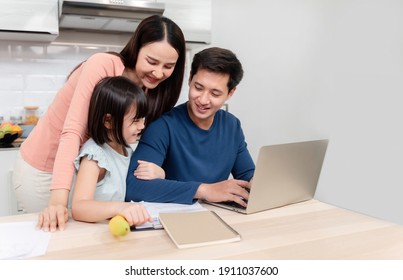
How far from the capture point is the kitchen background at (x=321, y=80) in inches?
85.3

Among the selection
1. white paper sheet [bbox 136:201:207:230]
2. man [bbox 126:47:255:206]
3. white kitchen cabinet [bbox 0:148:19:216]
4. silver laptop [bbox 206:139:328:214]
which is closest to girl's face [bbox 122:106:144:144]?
man [bbox 126:47:255:206]

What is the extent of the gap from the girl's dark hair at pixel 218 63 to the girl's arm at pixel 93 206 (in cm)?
52

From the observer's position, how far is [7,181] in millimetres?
2281

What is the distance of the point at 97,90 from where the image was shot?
1.12m

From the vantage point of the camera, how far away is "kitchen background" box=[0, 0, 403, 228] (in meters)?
2.17

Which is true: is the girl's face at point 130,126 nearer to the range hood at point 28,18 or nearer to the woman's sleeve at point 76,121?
the woman's sleeve at point 76,121

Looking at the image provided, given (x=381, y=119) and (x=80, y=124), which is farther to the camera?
(x=381, y=119)

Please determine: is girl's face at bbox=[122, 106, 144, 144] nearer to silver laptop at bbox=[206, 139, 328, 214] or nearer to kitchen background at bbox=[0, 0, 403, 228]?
silver laptop at bbox=[206, 139, 328, 214]

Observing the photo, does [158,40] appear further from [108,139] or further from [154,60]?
[108,139]

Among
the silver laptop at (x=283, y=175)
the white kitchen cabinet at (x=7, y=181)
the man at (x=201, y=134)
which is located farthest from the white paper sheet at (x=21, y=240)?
the white kitchen cabinet at (x=7, y=181)

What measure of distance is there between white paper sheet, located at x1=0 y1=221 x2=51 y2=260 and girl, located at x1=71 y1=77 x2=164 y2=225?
12 cm
